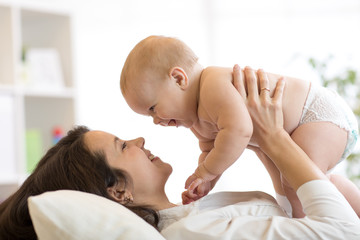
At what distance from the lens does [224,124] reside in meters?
1.40

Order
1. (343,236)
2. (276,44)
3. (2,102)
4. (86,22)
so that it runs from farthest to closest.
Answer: (276,44) → (86,22) → (2,102) → (343,236)

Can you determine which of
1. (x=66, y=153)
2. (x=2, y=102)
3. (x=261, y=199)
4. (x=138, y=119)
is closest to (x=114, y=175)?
(x=66, y=153)

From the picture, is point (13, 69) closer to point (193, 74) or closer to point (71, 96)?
point (71, 96)

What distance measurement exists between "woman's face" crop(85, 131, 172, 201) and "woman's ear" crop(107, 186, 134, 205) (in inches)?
0.8

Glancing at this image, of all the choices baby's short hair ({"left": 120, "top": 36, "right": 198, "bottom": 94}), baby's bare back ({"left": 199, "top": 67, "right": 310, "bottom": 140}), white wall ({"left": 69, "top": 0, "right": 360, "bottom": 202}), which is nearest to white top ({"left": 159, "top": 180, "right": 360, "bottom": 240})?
baby's bare back ({"left": 199, "top": 67, "right": 310, "bottom": 140})

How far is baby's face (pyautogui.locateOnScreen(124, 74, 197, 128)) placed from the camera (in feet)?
4.91

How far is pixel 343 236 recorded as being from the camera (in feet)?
3.95

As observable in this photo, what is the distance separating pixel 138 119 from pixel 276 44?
52.9 inches

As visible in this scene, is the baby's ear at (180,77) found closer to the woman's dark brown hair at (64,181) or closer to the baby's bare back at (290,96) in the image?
the baby's bare back at (290,96)

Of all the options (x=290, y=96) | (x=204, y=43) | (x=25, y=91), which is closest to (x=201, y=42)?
(x=204, y=43)

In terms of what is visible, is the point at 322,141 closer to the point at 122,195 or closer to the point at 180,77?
the point at 180,77

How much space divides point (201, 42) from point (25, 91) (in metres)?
1.79

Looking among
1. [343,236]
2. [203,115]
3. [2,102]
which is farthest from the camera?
[2,102]

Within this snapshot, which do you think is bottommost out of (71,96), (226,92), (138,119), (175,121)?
(138,119)
